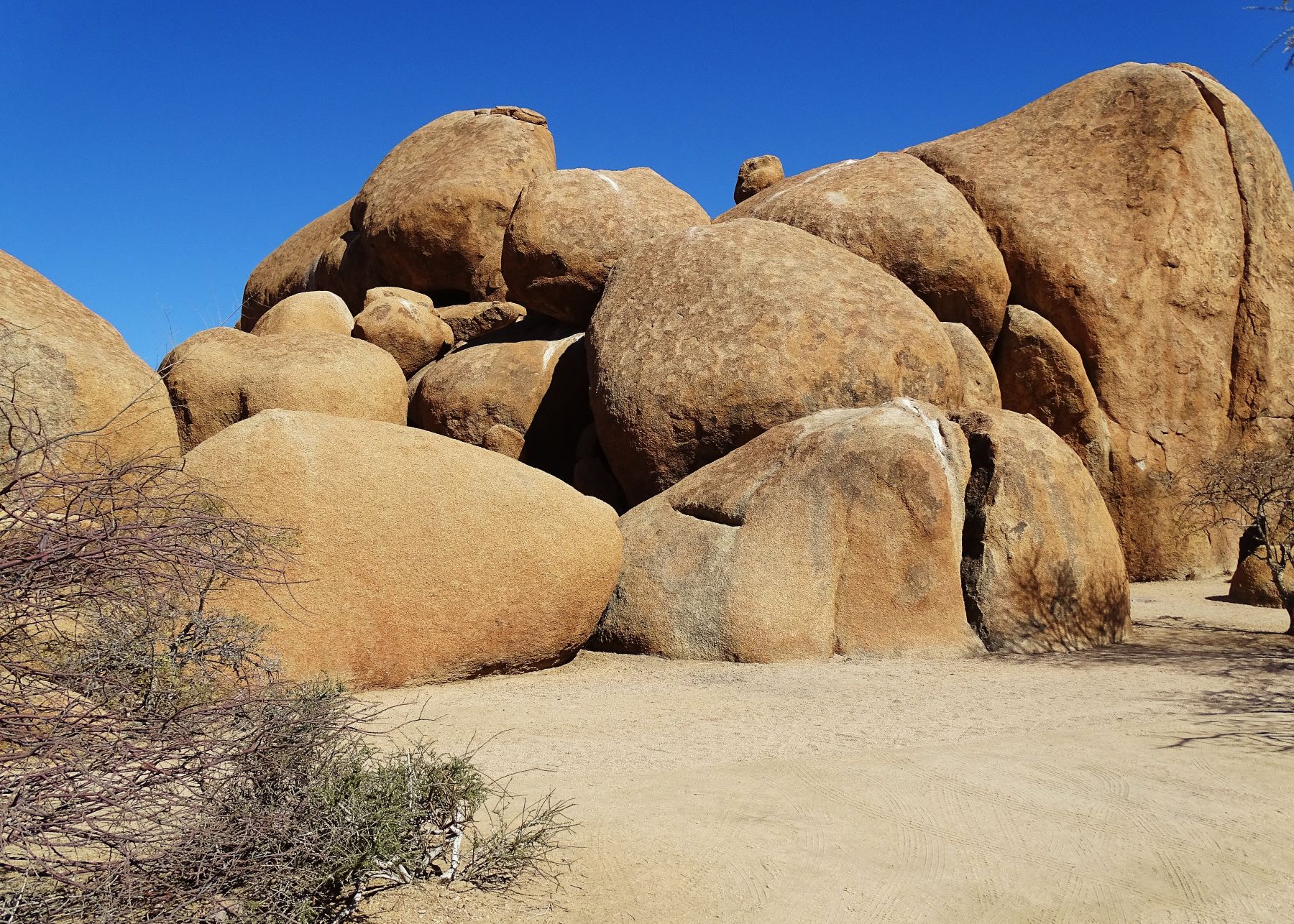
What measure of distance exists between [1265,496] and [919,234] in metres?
3.77

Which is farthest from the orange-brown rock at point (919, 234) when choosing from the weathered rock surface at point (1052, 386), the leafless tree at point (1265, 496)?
the leafless tree at point (1265, 496)

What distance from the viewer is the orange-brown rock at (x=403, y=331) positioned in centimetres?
1156

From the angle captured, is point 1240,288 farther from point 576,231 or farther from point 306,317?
point 306,317

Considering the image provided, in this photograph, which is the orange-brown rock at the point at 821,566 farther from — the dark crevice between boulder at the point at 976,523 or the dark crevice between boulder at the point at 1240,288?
the dark crevice between boulder at the point at 1240,288

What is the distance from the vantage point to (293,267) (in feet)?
53.6

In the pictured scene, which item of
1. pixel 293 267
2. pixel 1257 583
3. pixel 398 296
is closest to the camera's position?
pixel 1257 583

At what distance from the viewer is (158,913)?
8.04 feet

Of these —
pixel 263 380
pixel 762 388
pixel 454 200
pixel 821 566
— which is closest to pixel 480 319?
pixel 454 200

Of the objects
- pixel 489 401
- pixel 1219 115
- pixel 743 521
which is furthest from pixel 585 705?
pixel 1219 115

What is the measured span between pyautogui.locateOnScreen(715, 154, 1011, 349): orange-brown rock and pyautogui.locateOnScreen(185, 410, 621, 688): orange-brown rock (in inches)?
202

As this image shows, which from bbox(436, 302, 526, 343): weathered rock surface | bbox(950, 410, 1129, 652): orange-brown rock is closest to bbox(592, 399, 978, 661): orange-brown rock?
bbox(950, 410, 1129, 652): orange-brown rock

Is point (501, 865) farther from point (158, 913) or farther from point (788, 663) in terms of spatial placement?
point (788, 663)

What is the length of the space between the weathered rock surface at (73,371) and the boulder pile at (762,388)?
0.04 m

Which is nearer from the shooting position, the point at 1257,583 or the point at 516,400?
the point at 1257,583
